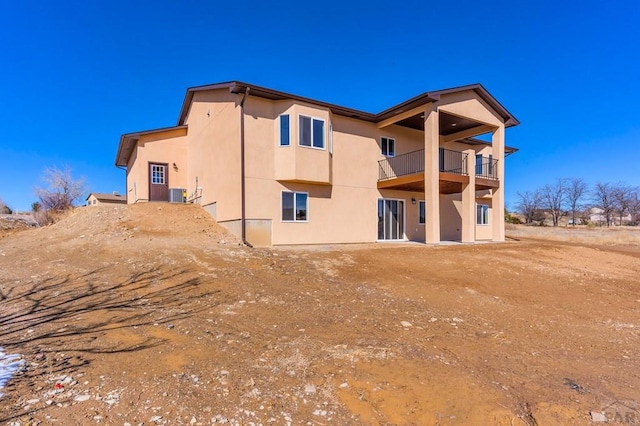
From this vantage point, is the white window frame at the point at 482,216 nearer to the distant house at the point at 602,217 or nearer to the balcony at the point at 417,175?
the balcony at the point at 417,175

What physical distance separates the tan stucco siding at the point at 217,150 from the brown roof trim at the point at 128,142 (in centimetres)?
164

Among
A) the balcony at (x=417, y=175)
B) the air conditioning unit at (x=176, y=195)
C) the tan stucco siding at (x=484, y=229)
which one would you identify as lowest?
the tan stucco siding at (x=484, y=229)

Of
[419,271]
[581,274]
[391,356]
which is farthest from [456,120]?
[391,356]

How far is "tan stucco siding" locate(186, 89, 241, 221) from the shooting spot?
44.1ft

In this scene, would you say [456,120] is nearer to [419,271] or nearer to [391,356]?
[419,271]

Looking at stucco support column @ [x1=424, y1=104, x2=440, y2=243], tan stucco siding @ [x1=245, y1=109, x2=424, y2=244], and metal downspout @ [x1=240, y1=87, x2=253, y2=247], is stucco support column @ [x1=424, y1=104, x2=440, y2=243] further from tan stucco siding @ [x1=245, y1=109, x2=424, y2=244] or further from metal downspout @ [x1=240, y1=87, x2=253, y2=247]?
metal downspout @ [x1=240, y1=87, x2=253, y2=247]

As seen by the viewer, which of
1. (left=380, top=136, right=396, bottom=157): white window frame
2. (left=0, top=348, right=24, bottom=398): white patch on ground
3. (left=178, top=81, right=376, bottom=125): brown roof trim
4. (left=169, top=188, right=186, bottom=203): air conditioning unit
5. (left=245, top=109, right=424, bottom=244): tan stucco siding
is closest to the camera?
(left=0, top=348, right=24, bottom=398): white patch on ground

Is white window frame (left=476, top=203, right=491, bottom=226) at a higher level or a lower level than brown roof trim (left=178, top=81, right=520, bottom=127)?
lower

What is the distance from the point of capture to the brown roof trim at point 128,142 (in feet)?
59.1

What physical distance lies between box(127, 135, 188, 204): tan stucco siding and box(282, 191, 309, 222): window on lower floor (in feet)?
28.7

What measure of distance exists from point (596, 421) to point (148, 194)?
19.7 m

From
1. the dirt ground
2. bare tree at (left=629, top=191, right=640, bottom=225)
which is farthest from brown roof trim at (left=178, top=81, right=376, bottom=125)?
bare tree at (left=629, top=191, right=640, bottom=225)

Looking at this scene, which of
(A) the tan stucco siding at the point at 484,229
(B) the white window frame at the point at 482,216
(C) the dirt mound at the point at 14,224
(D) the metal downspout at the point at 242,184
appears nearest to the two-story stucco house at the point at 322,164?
(D) the metal downspout at the point at 242,184

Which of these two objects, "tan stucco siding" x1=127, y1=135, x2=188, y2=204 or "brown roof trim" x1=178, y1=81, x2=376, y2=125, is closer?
"brown roof trim" x1=178, y1=81, x2=376, y2=125
